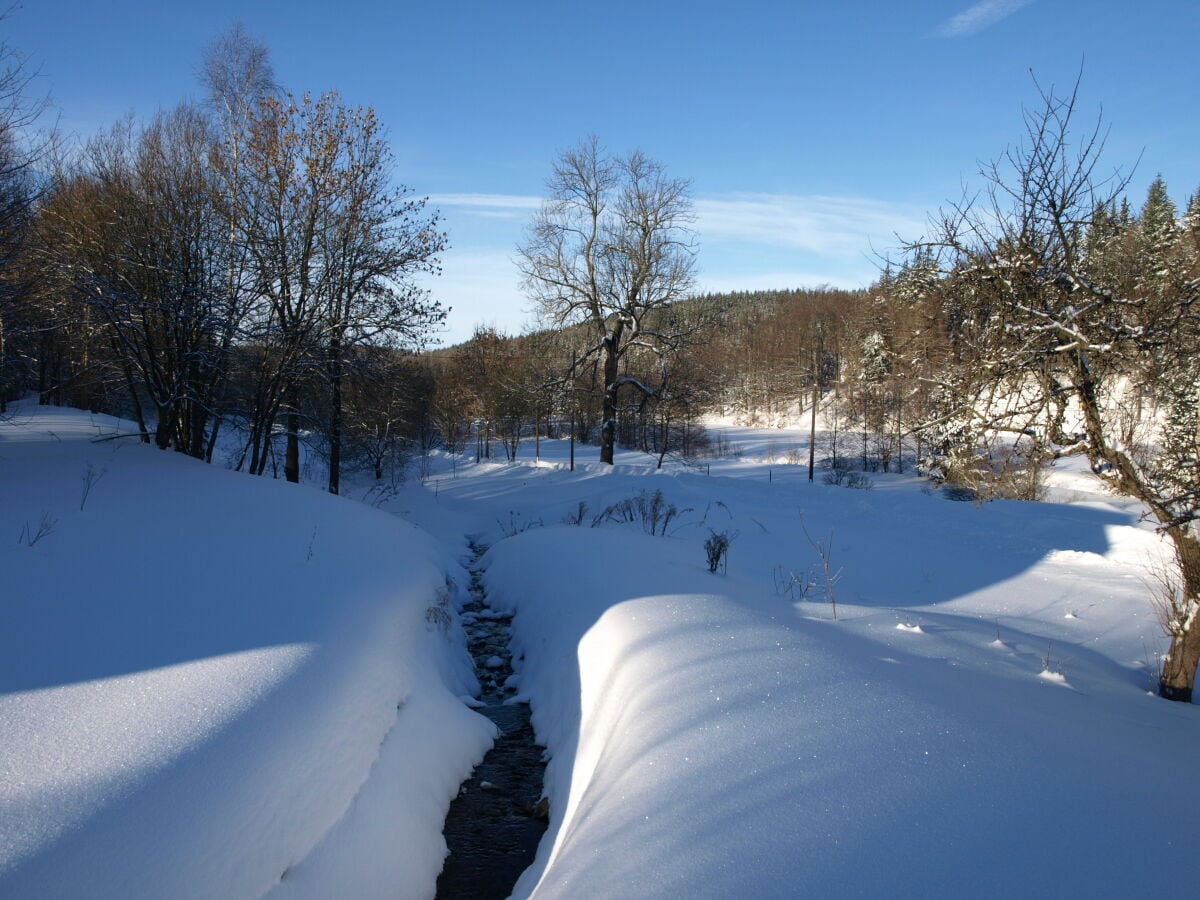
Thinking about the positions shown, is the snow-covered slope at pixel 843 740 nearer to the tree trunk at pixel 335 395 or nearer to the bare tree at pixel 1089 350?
the bare tree at pixel 1089 350

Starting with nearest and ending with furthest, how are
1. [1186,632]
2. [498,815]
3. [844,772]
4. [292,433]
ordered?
[844,772], [498,815], [1186,632], [292,433]

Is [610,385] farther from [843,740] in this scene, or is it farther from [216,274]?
[843,740]

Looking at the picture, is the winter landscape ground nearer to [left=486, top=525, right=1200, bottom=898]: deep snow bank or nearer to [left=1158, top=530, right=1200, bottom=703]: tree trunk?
[left=486, top=525, right=1200, bottom=898]: deep snow bank

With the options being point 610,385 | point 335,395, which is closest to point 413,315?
point 335,395

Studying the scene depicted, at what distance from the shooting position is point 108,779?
120 inches

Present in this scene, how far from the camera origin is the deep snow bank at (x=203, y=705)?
2908mm

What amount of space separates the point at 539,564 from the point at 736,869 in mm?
7616

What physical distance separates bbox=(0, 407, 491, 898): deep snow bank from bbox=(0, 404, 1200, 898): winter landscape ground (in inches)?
0.8

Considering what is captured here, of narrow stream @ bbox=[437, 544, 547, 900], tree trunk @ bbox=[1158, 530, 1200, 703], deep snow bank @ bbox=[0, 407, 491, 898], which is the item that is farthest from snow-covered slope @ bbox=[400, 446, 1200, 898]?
deep snow bank @ bbox=[0, 407, 491, 898]

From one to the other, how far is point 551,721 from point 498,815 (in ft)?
3.86

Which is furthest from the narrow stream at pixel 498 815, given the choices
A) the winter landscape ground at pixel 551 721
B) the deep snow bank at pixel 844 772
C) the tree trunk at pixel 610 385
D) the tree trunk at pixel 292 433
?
the tree trunk at pixel 610 385

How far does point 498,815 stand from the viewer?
4.82m

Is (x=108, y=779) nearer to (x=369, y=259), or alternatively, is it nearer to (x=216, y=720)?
(x=216, y=720)

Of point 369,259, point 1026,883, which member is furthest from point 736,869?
point 369,259
